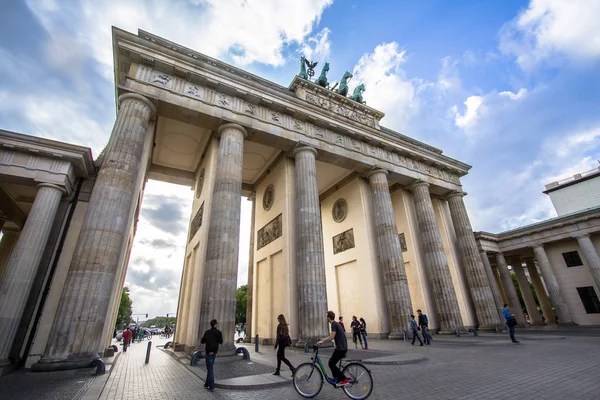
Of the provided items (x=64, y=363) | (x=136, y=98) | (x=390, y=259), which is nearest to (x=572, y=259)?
(x=390, y=259)

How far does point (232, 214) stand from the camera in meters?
12.1

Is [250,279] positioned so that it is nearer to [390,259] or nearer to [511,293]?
[390,259]

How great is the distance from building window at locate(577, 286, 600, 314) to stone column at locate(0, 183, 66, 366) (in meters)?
38.1

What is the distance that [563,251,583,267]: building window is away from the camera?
81.6ft

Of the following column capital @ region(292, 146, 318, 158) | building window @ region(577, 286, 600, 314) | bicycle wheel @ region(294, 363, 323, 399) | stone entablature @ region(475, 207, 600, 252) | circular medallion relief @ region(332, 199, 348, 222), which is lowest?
bicycle wheel @ region(294, 363, 323, 399)

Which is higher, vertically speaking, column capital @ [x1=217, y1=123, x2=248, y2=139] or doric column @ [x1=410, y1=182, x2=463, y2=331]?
column capital @ [x1=217, y1=123, x2=248, y2=139]

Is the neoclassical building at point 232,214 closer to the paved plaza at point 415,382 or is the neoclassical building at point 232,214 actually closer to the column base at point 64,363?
the column base at point 64,363

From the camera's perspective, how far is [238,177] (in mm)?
13070

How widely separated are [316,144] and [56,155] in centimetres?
1223

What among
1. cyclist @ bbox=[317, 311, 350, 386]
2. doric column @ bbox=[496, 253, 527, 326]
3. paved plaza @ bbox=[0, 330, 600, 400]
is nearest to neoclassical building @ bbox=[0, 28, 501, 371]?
paved plaza @ bbox=[0, 330, 600, 400]

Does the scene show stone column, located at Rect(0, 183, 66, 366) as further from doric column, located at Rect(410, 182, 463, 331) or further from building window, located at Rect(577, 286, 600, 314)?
building window, located at Rect(577, 286, 600, 314)

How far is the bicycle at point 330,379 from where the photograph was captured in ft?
15.3

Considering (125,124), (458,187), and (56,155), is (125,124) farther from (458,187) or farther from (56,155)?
(458,187)

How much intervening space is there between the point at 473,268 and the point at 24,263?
24433mm
